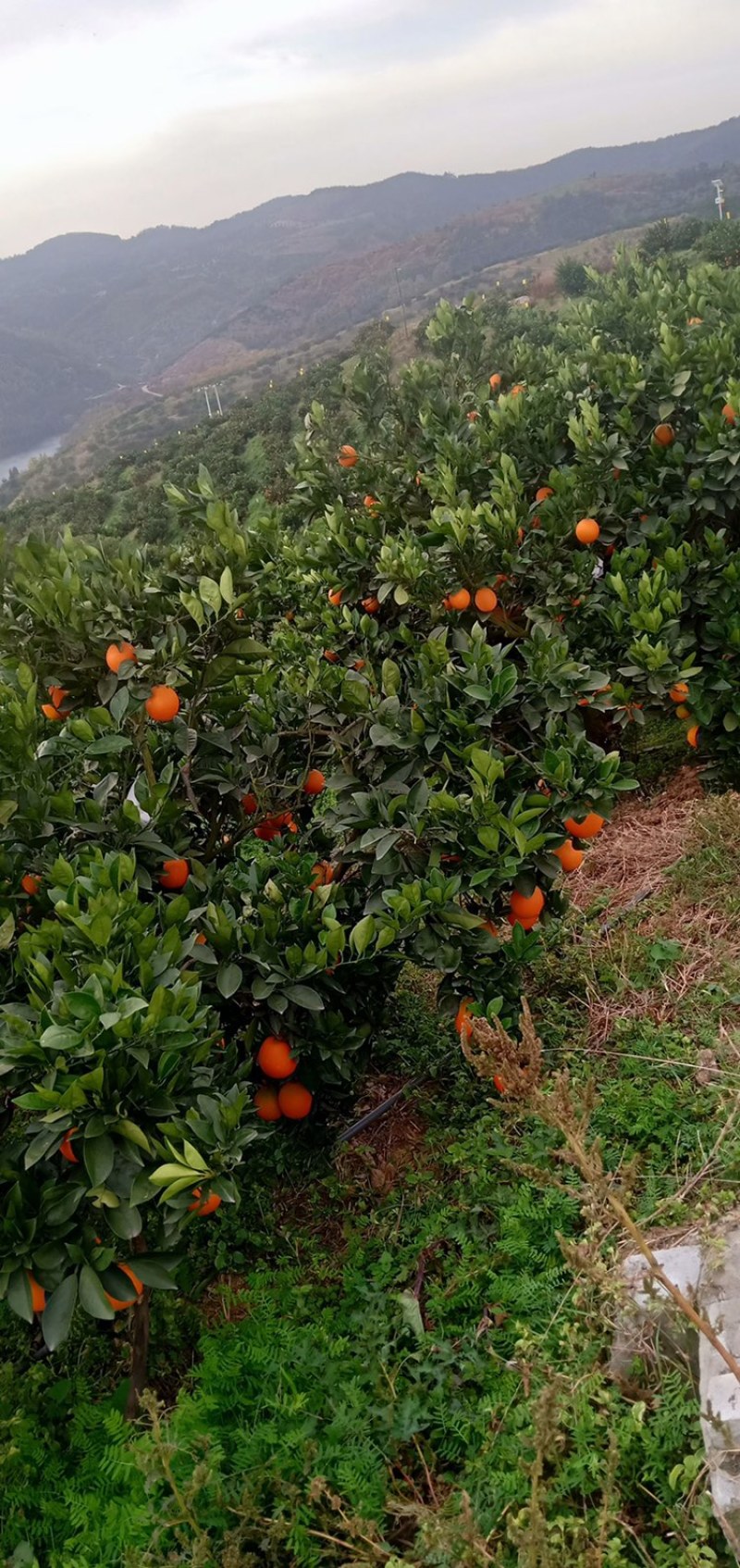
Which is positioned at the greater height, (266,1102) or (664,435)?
(664,435)

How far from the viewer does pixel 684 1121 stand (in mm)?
2332

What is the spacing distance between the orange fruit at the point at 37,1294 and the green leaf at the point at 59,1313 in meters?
0.05

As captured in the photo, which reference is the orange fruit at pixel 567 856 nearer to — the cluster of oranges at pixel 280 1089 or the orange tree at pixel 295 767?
the orange tree at pixel 295 767

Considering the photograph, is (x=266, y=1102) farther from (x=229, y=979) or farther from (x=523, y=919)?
(x=523, y=919)

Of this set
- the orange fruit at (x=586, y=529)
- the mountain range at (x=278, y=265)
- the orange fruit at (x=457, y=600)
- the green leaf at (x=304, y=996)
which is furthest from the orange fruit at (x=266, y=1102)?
the mountain range at (x=278, y=265)

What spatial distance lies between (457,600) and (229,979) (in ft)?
5.06

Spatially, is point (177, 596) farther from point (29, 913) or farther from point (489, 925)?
point (489, 925)

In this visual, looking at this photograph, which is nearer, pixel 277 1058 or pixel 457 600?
pixel 277 1058

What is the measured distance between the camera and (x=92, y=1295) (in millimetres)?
1518

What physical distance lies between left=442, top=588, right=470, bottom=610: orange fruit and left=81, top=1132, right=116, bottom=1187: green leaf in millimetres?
2010

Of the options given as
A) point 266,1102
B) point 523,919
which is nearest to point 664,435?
point 523,919

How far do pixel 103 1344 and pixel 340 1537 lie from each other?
31.6 inches

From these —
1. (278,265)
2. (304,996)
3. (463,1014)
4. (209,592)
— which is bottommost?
A: (463,1014)

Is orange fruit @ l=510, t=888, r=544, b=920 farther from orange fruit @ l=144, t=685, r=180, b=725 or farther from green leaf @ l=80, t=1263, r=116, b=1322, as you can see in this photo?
green leaf @ l=80, t=1263, r=116, b=1322
